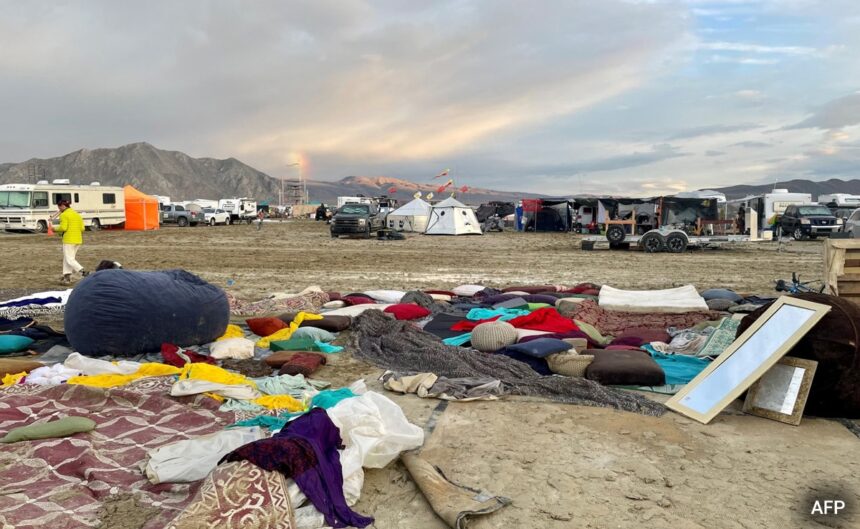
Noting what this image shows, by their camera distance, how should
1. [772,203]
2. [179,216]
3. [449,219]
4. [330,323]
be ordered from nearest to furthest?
[330,323] → [772,203] → [449,219] → [179,216]

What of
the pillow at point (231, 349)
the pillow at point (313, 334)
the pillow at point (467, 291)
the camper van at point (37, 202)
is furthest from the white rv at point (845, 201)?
the camper van at point (37, 202)

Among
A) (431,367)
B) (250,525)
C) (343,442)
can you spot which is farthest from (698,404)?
(250,525)

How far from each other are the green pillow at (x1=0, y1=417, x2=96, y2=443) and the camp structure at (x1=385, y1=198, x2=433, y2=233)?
27570 mm

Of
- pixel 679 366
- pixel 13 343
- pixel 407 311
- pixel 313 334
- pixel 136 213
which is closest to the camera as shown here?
pixel 679 366

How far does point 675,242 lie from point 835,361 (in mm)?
16235

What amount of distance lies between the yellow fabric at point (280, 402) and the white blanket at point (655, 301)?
5.14 metres

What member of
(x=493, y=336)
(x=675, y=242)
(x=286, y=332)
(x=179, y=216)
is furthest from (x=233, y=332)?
(x=179, y=216)

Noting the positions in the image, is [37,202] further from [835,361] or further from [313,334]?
[835,361]

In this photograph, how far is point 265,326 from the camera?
7109 mm

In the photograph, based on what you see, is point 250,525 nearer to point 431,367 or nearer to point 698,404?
point 431,367

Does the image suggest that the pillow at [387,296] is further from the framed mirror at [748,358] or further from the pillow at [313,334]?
the framed mirror at [748,358]

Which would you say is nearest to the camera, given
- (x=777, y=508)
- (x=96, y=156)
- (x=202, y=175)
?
(x=777, y=508)

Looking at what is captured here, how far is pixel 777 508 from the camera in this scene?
317cm

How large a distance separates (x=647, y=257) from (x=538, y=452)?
1538cm
